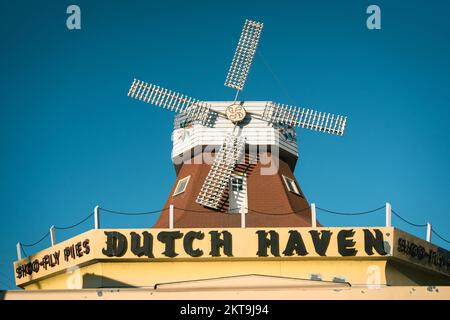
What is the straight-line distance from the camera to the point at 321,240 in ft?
100

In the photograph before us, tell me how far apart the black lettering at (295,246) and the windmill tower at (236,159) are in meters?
2.50

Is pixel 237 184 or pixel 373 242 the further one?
pixel 237 184

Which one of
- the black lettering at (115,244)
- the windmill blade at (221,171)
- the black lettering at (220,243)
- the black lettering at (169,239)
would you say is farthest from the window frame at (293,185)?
the black lettering at (115,244)

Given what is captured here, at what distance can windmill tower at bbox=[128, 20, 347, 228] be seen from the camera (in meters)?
34.2

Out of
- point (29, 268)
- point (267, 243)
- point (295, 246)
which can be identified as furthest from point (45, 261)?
point (295, 246)

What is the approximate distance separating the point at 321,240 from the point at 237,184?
6.17m

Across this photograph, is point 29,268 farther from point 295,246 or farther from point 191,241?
point 295,246

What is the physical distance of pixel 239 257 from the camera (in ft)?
101

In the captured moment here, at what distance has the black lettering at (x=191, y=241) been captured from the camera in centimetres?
3070

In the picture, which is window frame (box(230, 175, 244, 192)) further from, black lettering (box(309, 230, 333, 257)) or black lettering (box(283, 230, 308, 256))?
black lettering (box(309, 230, 333, 257))
